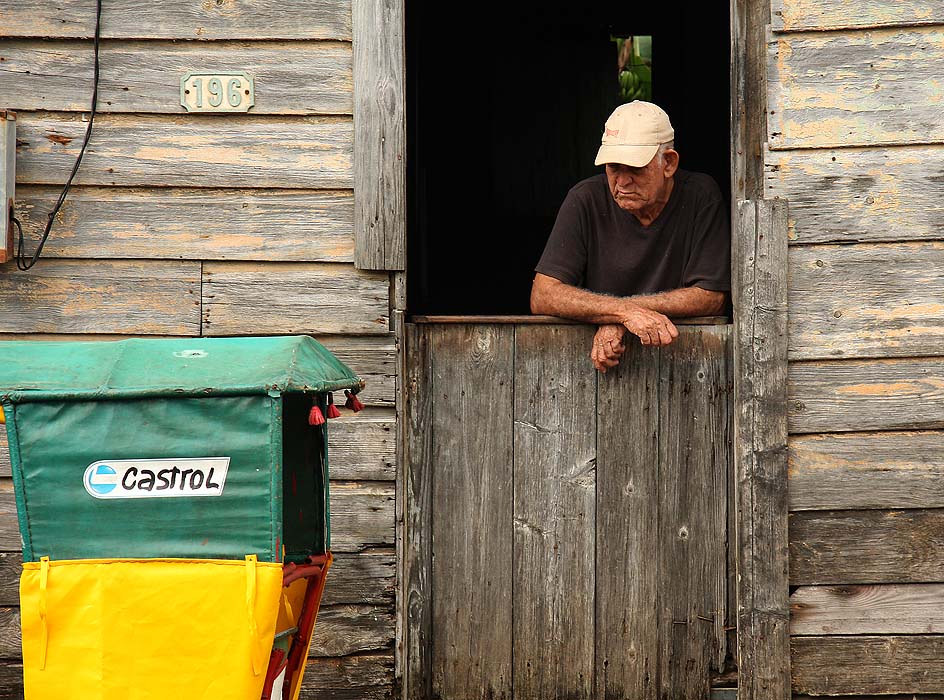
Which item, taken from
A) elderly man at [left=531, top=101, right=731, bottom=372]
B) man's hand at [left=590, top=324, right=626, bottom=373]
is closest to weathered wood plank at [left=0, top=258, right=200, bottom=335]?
elderly man at [left=531, top=101, right=731, bottom=372]

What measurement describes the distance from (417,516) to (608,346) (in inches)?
35.6

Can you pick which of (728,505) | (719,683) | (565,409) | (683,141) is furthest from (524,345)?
(683,141)

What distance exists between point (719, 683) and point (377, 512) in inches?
53.3

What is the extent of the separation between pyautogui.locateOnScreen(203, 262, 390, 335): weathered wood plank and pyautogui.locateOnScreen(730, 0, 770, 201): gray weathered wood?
4.21ft

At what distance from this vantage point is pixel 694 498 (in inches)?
142

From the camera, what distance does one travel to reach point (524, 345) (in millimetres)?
3641

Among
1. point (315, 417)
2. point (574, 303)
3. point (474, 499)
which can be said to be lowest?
point (474, 499)

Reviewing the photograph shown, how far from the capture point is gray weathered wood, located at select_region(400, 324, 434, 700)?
3.54m

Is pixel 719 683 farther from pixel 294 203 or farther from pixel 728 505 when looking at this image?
pixel 294 203

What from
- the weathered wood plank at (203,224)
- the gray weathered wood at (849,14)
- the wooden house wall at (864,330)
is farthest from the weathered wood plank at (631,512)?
the gray weathered wood at (849,14)

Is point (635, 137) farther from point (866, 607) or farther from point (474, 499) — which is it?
point (866, 607)

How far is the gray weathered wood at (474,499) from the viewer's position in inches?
144

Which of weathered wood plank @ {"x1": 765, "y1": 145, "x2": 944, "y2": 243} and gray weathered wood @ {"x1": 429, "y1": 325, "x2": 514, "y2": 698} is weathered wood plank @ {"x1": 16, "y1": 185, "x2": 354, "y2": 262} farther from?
weathered wood plank @ {"x1": 765, "y1": 145, "x2": 944, "y2": 243}

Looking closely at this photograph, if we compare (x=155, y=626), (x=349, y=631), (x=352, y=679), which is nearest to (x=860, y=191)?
(x=349, y=631)
